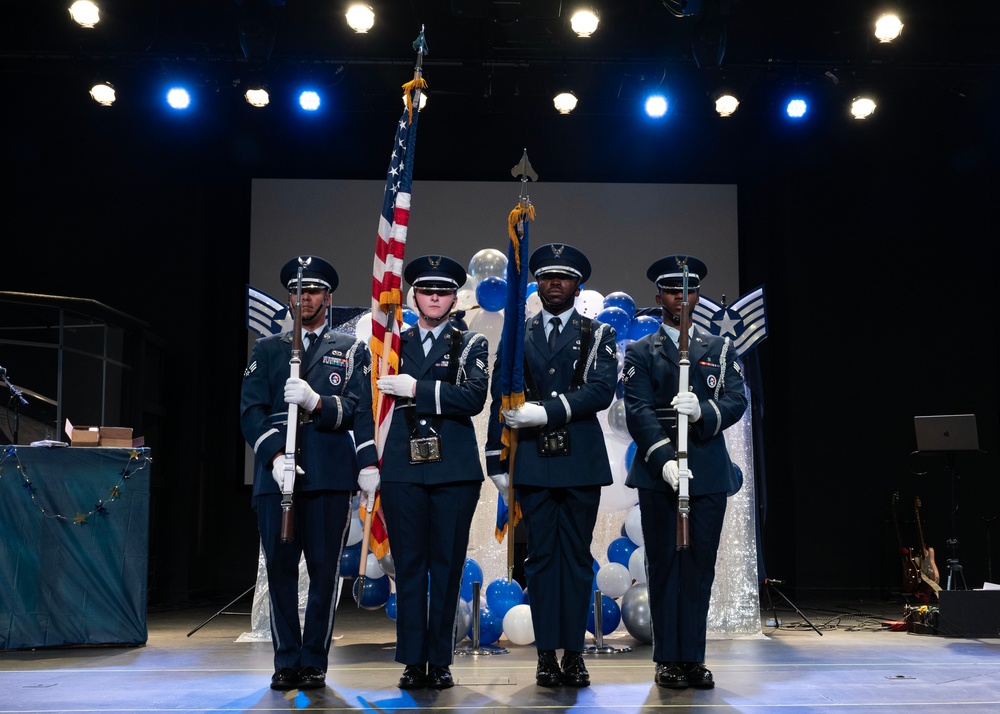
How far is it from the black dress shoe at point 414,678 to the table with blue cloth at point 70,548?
2284 millimetres

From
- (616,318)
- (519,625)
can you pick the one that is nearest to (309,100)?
(616,318)

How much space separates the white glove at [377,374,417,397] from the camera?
384 cm

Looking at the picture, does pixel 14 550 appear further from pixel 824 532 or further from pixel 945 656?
pixel 824 532

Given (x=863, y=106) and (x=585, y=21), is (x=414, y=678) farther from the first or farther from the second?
(x=863, y=106)

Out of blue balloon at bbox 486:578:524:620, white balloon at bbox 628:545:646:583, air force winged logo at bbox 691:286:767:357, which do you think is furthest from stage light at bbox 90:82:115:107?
white balloon at bbox 628:545:646:583

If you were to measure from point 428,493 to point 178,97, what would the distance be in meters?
5.32

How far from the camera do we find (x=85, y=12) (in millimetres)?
7254

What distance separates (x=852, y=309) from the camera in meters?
9.28

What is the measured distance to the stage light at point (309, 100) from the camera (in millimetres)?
8055

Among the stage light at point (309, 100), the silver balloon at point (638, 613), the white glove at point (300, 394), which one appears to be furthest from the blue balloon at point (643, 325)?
the stage light at point (309, 100)

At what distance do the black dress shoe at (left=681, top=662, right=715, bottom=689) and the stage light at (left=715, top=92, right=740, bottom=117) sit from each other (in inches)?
205

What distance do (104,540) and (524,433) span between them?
9.19 ft

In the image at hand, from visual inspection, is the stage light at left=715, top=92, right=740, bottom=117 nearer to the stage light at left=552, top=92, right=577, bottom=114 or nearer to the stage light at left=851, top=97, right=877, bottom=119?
the stage light at left=851, top=97, right=877, bottom=119

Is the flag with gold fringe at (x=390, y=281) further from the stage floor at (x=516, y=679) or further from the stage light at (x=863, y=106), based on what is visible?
the stage light at (x=863, y=106)
